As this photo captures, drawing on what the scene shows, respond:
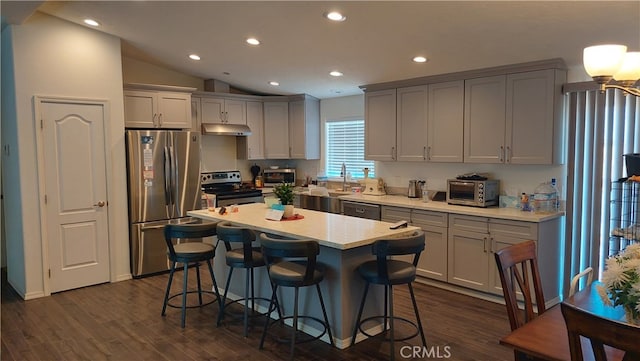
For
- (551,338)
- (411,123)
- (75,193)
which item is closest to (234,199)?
(75,193)

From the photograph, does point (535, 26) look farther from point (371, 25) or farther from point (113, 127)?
point (113, 127)

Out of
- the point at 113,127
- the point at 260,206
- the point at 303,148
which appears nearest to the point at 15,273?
the point at 113,127

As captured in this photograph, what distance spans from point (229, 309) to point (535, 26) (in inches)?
139

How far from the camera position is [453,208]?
180 inches

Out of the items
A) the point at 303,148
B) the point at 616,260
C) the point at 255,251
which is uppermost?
the point at 303,148

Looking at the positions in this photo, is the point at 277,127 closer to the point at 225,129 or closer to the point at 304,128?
the point at 304,128

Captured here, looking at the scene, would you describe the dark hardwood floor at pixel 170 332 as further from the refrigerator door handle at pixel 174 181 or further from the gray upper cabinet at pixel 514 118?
the gray upper cabinet at pixel 514 118

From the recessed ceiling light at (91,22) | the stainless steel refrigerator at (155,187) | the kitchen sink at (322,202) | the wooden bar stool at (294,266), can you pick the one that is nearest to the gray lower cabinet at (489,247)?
the kitchen sink at (322,202)

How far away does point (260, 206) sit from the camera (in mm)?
4730

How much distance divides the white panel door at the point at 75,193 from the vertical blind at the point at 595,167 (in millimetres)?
4876

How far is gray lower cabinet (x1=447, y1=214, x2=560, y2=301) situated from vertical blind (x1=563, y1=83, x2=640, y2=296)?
0.20m

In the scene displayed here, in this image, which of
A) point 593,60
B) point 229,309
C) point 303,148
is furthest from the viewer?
point 303,148

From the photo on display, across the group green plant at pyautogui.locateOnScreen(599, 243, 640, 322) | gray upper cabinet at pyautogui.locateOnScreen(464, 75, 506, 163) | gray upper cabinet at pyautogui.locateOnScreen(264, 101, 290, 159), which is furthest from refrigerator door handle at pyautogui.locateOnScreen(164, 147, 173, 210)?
green plant at pyautogui.locateOnScreen(599, 243, 640, 322)

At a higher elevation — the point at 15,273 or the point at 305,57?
the point at 305,57
